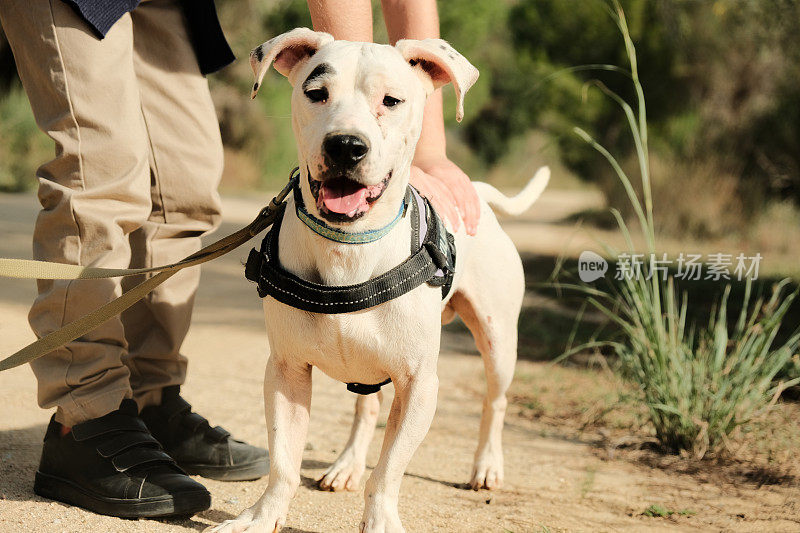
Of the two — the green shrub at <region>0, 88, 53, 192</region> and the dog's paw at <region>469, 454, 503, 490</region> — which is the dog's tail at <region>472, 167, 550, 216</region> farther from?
the green shrub at <region>0, 88, 53, 192</region>

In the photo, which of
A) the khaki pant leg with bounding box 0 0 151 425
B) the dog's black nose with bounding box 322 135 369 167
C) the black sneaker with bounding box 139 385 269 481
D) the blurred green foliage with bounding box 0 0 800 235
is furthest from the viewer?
the blurred green foliage with bounding box 0 0 800 235

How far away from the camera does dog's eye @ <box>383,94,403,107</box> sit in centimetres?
220

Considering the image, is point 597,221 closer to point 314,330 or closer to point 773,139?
point 773,139

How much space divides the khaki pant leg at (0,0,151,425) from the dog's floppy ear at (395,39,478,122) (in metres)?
→ 0.98

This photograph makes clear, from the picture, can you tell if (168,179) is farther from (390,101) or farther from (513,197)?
(513,197)

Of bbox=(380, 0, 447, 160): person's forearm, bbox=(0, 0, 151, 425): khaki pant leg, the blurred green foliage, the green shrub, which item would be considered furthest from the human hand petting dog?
the green shrub

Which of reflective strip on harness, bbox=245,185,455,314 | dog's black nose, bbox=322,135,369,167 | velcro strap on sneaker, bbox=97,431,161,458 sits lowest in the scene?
velcro strap on sneaker, bbox=97,431,161,458

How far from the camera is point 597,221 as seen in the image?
13555 mm

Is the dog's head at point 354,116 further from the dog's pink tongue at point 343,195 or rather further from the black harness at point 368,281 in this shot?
the black harness at point 368,281

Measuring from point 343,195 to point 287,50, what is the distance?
1.78 ft

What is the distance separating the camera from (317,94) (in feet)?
7.17

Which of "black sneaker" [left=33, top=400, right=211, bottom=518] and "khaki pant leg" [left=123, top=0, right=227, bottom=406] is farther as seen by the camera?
"khaki pant leg" [left=123, top=0, right=227, bottom=406]

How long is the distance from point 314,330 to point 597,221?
11829mm

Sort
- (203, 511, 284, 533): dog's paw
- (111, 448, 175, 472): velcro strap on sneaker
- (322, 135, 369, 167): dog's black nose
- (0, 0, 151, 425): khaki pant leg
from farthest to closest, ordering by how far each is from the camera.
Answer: (111, 448, 175, 472): velcro strap on sneaker → (0, 0, 151, 425): khaki pant leg → (203, 511, 284, 533): dog's paw → (322, 135, 369, 167): dog's black nose
